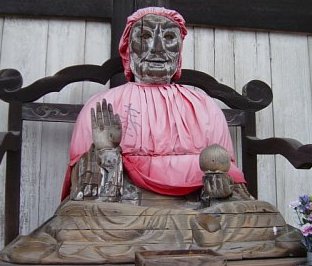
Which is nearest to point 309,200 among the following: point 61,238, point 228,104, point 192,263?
point 192,263

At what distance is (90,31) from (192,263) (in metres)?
1.36

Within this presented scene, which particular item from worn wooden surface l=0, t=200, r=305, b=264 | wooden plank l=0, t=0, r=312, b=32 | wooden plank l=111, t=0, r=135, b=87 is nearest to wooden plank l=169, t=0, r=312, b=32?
wooden plank l=0, t=0, r=312, b=32

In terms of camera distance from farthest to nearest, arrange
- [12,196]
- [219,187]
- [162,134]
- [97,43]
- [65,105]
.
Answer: [97,43]
[65,105]
[12,196]
[162,134]
[219,187]

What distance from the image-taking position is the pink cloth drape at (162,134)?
4.61 ft

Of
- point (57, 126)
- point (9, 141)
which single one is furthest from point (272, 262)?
point (57, 126)

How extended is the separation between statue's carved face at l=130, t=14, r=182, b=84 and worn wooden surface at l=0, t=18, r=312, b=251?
43 centimetres

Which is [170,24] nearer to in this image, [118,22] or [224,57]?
[118,22]

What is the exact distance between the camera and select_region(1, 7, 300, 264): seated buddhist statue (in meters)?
1.14

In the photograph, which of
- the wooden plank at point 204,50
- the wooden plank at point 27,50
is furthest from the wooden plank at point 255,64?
the wooden plank at point 27,50

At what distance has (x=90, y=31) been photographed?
2.07 meters

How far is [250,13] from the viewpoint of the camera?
7.07 feet

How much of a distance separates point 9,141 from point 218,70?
3.05 ft

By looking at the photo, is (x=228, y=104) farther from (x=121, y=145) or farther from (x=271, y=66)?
(x=121, y=145)

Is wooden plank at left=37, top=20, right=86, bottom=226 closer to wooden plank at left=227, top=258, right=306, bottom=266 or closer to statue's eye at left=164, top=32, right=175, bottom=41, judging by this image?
statue's eye at left=164, top=32, right=175, bottom=41
